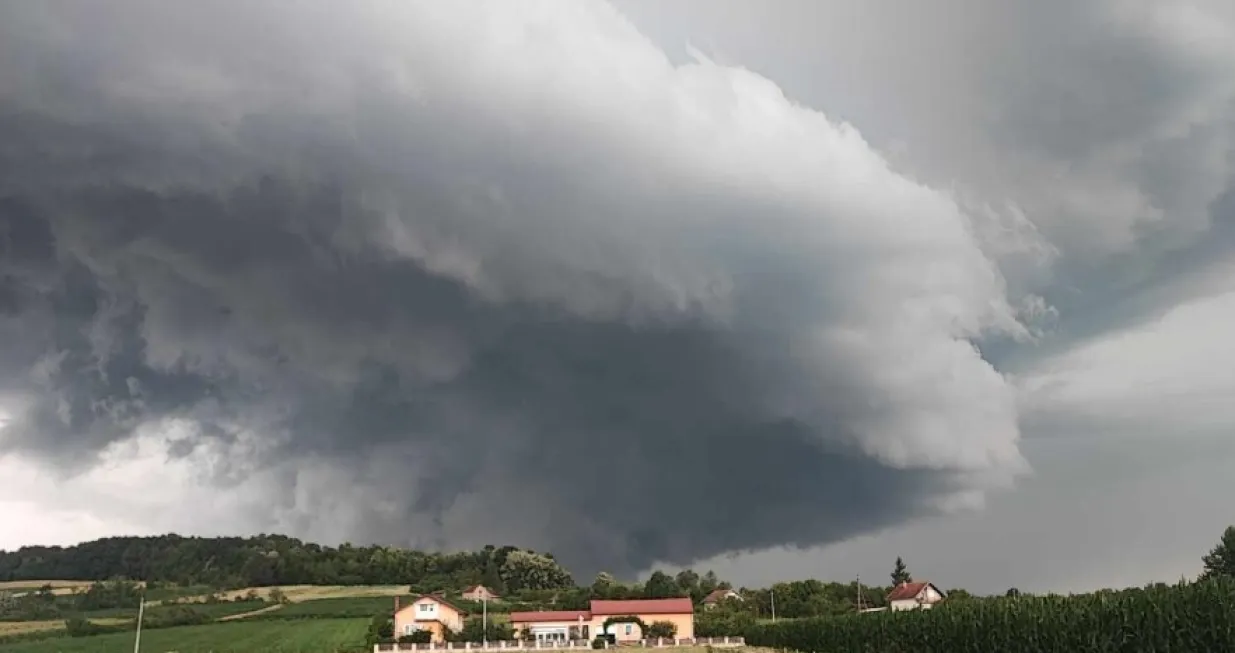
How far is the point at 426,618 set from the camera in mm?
92438

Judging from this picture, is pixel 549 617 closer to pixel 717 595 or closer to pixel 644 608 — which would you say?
pixel 644 608

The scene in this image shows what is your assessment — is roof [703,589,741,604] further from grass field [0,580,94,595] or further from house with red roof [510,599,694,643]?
grass field [0,580,94,595]

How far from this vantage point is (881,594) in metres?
137

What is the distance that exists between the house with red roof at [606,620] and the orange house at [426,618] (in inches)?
252

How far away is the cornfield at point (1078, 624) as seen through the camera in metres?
33.4

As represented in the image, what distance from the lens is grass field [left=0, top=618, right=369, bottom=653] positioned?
84562 millimetres

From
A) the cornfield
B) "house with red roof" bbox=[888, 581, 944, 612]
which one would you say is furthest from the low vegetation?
"house with red roof" bbox=[888, 581, 944, 612]

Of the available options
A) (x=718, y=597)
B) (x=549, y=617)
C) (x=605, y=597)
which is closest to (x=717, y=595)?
(x=718, y=597)

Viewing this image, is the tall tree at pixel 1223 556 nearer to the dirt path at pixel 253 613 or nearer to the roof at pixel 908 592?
the roof at pixel 908 592

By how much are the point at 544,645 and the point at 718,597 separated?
216 ft

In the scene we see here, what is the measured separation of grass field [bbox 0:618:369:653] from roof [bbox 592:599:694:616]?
23.0m

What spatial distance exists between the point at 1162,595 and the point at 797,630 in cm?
4125

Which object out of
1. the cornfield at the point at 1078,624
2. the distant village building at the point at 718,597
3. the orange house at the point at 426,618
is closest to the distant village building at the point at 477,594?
the orange house at the point at 426,618

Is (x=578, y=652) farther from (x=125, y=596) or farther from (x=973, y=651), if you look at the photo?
(x=125, y=596)
